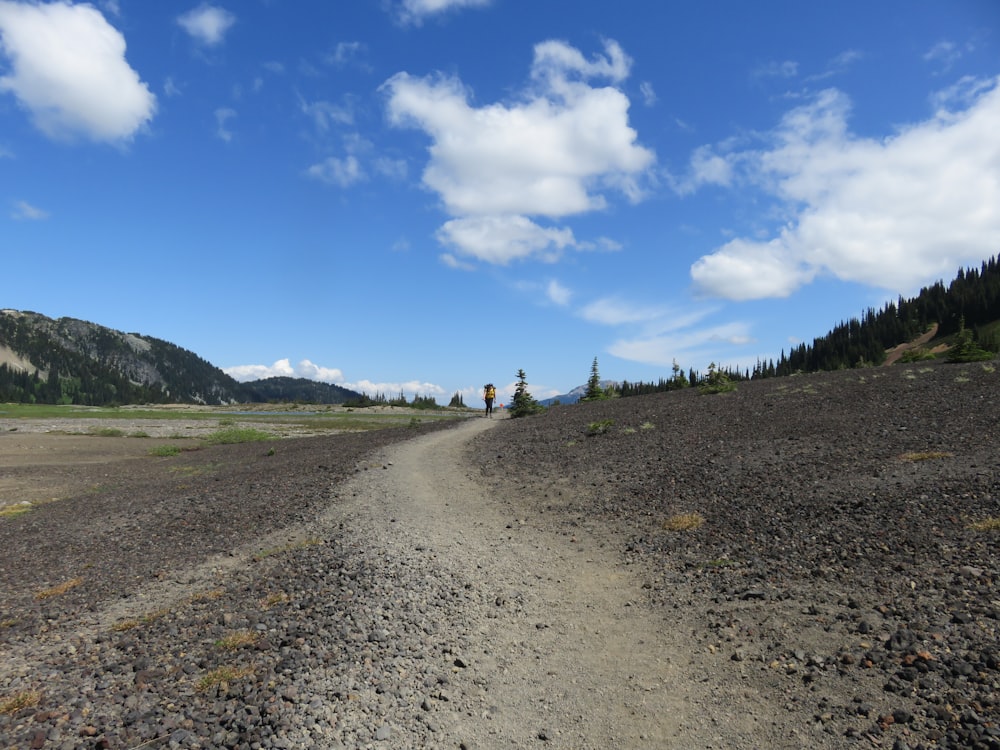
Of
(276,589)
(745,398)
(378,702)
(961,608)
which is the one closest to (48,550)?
(276,589)

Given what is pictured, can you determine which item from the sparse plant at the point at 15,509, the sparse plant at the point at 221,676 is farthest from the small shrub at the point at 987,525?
the sparse plant at the point at 15,509

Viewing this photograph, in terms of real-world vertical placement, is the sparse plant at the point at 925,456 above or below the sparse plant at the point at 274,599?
above

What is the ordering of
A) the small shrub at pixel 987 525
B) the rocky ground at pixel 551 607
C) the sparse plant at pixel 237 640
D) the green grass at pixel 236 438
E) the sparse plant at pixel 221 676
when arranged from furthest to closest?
the green grass at pixel 236 438, the small shrub at pixel 987 525, the sparse plant at pixel 237 640, the sparse plant at pixel 221 676, the rocky ground at pixel 551 607

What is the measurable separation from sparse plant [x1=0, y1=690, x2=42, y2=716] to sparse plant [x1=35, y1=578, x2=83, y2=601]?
→ 4879mm

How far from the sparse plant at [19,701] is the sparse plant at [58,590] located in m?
4.88

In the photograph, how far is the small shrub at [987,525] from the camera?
917 cm

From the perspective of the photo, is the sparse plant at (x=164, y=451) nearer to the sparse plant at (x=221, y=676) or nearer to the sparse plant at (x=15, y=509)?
the sparse plant at (x=15, y=509)

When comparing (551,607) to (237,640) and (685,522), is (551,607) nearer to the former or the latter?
(685,522)

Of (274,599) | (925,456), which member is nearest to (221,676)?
(274,599)

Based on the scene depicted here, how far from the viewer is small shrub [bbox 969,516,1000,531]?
9.17 m

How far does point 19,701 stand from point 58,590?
5.50m

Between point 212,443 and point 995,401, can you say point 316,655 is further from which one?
point 212,443

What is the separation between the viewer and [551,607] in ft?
30.2

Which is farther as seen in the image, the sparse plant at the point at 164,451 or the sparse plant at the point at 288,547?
the sparse plant at the point at 164,451
